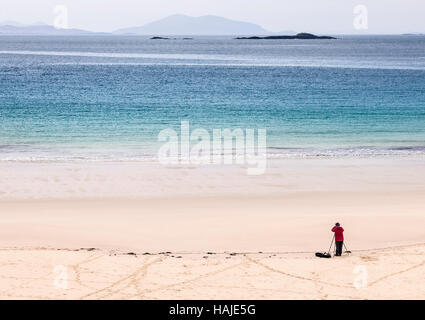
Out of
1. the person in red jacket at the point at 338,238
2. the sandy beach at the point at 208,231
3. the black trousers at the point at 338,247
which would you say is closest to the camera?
the sandy beach at the point at 208,231

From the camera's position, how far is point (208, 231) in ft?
59.7

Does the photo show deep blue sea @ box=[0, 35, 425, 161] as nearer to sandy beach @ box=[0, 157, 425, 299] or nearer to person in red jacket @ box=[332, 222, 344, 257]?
sandy beach @ box=[0, 157, 425, 299]

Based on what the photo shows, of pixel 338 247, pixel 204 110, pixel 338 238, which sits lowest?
pixel 338 247

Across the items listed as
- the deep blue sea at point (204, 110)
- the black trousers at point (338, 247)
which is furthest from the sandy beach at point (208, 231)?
the deep blue sea at point (204, 110)

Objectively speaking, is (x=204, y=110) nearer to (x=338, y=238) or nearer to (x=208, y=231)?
(x=208, y=231)

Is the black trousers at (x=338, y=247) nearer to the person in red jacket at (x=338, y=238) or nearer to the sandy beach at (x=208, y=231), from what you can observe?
the person in red jacket at (x=338, y=238)

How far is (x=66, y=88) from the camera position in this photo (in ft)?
227

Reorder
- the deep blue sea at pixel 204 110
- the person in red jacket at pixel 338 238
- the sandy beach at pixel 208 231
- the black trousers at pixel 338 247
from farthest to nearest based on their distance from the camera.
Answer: the deep blue sea at pixel 204 110 → the black trousers at pixel 338 247 → the person in red jacket at pixel 338 238 → the sandy beach at pixel 208 231

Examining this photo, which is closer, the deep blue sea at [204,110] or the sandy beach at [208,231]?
the sandy beach at [208,231]

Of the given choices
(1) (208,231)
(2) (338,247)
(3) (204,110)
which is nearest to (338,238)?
(2) (338,247)

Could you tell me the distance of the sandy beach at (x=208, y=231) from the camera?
13742mm
